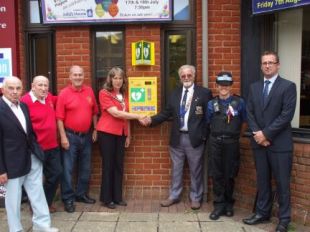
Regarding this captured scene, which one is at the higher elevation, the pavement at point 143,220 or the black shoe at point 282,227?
the black shoe at point 282,227

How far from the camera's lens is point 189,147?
5.82 m

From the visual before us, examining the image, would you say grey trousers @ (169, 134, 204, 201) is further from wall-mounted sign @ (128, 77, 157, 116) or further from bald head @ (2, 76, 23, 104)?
bald head @ (2, 76, 23, 104)

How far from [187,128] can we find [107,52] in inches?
59.7

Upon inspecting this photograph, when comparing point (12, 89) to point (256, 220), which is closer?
point (12, 89)

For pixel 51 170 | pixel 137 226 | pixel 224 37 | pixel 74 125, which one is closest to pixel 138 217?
pixel 137 226

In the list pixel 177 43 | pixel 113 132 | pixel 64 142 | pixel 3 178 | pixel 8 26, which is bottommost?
pixel 3 178

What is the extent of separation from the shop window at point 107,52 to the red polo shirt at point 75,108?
1.78ft

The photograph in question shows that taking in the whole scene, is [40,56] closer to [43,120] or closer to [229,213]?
[43,120]

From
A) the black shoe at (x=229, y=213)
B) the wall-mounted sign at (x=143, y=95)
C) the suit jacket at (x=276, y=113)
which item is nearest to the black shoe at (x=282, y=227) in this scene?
the black shoe at (x=229, y=213)

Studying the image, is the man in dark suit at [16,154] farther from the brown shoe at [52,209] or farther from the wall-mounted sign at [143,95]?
the wall-mounted sign at [143,95]

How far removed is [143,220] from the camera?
5516 millimetres

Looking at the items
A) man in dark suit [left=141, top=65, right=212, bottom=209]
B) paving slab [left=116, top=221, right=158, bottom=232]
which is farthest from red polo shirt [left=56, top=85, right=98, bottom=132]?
paving slab [left=116, top=221, right=158, bottom=232]

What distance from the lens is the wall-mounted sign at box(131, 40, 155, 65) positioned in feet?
19.8

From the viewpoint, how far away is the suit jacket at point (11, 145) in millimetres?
4559
